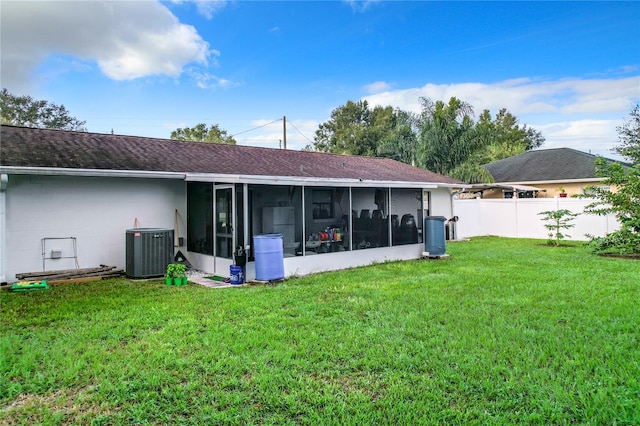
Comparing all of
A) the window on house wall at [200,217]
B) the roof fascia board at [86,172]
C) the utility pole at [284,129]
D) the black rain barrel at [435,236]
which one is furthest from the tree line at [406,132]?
the roof fascia board at [86,172]

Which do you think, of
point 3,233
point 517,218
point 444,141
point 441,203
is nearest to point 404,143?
point 444,141

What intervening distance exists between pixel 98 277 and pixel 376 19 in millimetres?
12494

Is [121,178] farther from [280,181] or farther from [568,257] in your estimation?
[568,257]

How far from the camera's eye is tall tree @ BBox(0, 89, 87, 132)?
25641 mm

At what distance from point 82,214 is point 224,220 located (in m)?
3.00

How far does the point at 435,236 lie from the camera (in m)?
10.6

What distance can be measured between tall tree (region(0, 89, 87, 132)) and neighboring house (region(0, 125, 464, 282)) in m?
19.9

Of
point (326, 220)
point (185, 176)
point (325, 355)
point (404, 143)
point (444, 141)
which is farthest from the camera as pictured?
point (404, 143)

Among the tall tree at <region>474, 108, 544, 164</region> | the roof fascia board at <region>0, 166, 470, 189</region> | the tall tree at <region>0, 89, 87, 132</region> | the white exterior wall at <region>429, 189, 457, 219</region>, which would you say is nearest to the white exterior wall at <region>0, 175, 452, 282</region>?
the roof fascia board at <region>0, 166, 470, 189</region>

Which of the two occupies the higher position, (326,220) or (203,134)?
(203,134)

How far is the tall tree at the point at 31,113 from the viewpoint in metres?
25.6

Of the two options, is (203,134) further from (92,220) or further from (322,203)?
(322,203)

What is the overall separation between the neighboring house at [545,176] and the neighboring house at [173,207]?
10408mm

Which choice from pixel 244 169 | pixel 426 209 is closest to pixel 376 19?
pixel 426 209
